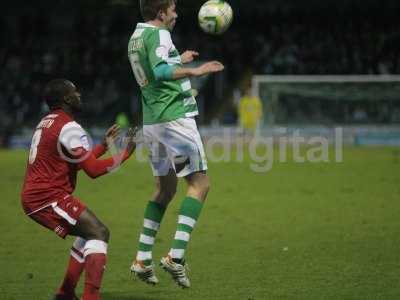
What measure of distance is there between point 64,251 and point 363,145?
2011 cm

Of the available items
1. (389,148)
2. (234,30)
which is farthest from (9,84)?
(389,148)

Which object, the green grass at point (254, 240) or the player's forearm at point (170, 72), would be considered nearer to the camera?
the player's forearm at point (170, 72)

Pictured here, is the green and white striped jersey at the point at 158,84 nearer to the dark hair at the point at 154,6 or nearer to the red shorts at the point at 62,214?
the dark hair at the point at 154,6

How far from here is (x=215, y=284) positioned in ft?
24.8

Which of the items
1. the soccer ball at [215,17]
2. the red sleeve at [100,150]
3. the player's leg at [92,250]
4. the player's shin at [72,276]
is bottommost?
the player's shin at [72,276]

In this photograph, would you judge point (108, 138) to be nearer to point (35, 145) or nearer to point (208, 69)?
point (35, 145)

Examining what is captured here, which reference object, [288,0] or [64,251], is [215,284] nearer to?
[64,251]

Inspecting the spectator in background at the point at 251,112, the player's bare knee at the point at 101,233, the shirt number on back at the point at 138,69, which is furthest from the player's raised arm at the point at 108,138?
the spectator in background at the point at 251,112

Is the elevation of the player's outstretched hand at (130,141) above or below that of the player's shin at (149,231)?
above

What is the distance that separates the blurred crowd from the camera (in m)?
31.9

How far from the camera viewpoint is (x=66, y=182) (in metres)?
6.60

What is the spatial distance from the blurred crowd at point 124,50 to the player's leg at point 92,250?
24.5 m

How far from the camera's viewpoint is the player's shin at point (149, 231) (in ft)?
25.2

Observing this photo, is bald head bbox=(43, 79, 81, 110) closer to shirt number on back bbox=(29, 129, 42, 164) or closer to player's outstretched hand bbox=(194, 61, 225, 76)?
shirt number on back bbox=(29, 129, 42, 164)
